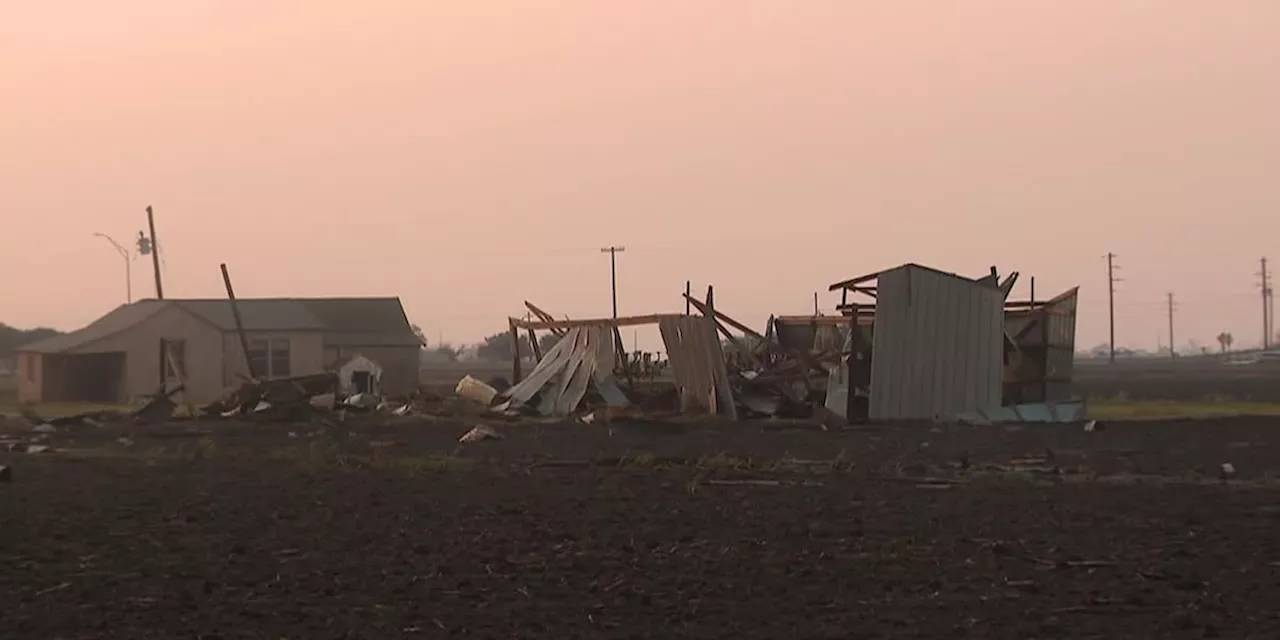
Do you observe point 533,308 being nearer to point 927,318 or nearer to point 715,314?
point 715,314

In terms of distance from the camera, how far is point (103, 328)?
57250mm

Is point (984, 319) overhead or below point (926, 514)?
overhead

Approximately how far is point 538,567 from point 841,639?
3.29m

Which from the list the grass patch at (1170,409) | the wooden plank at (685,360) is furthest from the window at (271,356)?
the grass patch at (1170,409)

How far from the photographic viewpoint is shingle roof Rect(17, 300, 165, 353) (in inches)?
2156

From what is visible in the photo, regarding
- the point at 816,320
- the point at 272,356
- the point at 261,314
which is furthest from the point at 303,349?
the point at 816,320

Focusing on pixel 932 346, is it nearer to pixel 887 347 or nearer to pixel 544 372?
pixel 887 347

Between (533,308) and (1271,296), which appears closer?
(533,308)

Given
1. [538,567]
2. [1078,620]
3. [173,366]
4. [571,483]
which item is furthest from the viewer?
[173,366]

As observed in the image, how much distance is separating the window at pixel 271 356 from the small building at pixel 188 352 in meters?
0.03

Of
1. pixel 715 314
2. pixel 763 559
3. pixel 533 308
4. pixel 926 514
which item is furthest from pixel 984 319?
pixel 763 559

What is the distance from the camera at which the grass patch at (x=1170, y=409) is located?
38.8 meters

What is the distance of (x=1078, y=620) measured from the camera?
28.9ft

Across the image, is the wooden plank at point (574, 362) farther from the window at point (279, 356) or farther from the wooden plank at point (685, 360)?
the window at point (279, 356)
